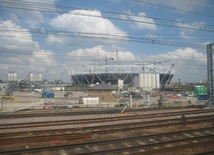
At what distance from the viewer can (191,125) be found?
1280cm

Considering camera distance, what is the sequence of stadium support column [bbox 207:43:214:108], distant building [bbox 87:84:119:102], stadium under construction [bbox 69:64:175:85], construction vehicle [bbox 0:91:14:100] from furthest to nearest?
stadium under construction [bbox 69:64:175:85]
construction vehicle [bbox 0:91:14:100]
distant building [bbox 87:84:119:102]
stadium support column [bbox 207:43:214:108]

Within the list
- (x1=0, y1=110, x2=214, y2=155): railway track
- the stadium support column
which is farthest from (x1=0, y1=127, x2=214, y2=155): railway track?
the stadium support column

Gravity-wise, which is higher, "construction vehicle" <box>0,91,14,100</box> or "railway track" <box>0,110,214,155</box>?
"railway track" <box>0,110,214,155</box>

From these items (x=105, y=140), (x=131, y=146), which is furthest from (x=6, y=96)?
(x=131, y=146)

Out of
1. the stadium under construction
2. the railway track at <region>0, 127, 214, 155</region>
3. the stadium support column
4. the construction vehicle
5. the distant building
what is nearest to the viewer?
the railway track at <region>0, 127, 214, 155</region>

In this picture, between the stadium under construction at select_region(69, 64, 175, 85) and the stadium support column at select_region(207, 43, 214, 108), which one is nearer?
the stadium support column at select_region(207, 43, 214, 108)

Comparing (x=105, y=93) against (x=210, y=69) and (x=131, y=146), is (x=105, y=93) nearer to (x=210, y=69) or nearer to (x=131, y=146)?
(x=210, y=69)

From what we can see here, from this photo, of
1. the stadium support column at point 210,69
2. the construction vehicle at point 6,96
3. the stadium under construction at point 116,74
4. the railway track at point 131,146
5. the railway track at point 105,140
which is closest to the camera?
the railway track at point 131,146

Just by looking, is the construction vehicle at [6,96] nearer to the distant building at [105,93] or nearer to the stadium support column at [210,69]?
the distant building at [105,93]

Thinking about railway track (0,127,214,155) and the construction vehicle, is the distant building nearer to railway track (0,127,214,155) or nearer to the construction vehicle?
the construction vehicle

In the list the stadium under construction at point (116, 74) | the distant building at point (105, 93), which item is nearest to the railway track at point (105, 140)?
the distant building at point (105, 93)

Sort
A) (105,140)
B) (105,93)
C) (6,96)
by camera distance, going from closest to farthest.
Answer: (105,140), (105,93), (6,96)

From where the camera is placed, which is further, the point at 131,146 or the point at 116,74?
the point at 116,74

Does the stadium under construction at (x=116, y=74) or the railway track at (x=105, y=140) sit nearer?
the railway track at (x=105, y=140)
